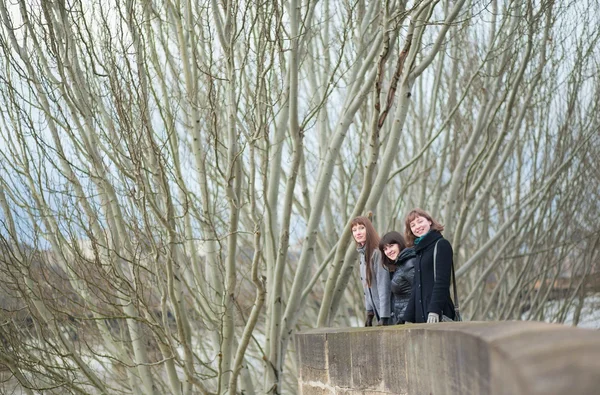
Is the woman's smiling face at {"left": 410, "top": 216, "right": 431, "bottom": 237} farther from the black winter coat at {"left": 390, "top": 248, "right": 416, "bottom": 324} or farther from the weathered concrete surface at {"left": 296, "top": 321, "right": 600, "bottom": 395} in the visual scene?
the weathered concrete surface at {"left": 296, "top": 321, "right": 600, "bottom": 395}

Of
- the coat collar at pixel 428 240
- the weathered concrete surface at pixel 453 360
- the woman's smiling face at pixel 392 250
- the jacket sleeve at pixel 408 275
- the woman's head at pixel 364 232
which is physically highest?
the woman's head at pixel 364 232

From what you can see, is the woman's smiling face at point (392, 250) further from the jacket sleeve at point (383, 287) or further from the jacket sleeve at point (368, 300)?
the jacket sleeve at point (368, 300)

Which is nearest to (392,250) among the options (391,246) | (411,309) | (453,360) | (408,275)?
(391,246)

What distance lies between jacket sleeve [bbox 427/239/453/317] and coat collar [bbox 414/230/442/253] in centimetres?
6

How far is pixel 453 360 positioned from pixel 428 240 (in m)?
2.00

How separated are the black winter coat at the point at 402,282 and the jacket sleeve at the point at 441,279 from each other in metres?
0.33

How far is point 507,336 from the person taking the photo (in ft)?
10.0

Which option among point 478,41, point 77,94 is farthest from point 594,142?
point 77,94

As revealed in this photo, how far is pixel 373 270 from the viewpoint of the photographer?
6.70 m

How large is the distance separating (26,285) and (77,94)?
1831 mm

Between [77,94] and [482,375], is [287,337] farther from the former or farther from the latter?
[482,375]

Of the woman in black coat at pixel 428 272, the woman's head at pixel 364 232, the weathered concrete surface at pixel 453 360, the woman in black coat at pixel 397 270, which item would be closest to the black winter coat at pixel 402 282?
the woman in black coat at pixel 397 270

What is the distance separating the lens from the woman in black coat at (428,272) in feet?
19.0

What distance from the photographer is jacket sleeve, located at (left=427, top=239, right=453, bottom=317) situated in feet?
18.9
